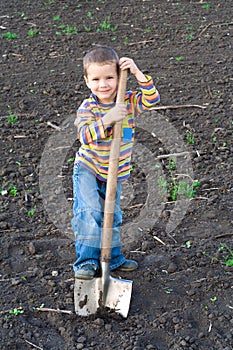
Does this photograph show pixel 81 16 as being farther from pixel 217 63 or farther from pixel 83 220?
pixel 83 220

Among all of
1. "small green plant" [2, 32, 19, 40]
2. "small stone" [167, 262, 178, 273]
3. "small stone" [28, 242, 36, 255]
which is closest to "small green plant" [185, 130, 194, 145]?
"small stone" [167, 262, 178, 273]

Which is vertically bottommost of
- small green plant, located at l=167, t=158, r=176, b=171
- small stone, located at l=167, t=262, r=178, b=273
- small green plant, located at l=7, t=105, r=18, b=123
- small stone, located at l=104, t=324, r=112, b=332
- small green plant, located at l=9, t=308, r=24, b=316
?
small stone, located at l=104, t=324, r=112, b=332

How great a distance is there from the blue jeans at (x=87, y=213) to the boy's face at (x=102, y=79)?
428mm

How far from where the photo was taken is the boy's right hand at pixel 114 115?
10.8 feet

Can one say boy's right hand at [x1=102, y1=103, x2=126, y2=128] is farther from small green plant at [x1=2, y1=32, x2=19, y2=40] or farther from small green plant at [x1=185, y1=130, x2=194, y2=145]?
small green plant at [x1=2, y1=32, x2=19, y2=40]

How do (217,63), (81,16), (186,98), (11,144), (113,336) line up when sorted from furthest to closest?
(81,16), (217,63), (186,98), (11,144), (113,336)

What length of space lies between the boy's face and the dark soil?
1.11 meters

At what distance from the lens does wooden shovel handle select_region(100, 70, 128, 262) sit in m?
3.37

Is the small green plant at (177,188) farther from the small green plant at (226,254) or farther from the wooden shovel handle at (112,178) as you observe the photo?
the wooden shovel handle at (112,178)

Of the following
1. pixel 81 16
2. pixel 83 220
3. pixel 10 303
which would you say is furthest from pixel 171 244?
pixel 81 16

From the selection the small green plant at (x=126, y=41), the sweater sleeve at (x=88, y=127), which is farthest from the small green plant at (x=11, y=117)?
the sweater sleeve at (x=88, y=127)

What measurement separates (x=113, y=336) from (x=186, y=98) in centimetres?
317

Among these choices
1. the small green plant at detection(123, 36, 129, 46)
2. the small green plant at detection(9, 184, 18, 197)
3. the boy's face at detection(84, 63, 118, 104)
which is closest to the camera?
the boy's face at detection(84, 63, 118, 104)

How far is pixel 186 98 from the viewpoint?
19.7 ft
